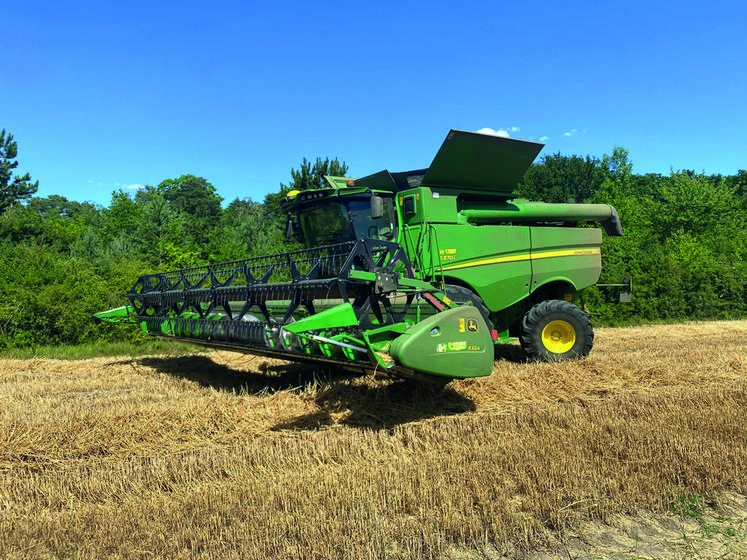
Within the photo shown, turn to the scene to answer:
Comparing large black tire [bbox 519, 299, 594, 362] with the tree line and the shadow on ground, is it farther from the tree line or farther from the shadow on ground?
the tree line

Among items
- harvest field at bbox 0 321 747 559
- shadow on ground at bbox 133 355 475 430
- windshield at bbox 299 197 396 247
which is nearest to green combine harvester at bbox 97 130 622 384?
windshield at bbox 299 197 396 247

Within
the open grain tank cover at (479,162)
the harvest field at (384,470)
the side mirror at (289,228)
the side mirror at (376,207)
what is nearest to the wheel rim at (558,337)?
the harvest field at (384,470)

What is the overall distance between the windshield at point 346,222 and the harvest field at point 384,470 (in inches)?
71.7

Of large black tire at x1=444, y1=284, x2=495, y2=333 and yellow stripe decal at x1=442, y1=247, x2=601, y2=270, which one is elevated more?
yellow stripe decal at x1=442, y1=247, x2=601, y2=270

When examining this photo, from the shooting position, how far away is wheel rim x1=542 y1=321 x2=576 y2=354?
6.51m

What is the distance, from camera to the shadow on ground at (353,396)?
409 centimetres

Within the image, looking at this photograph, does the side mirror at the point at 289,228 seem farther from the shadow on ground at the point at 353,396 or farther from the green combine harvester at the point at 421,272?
the shadow on ground at the point at 353,396

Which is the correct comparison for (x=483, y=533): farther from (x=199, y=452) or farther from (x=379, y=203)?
(x=379, y=203)

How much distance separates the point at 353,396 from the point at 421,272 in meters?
1.96

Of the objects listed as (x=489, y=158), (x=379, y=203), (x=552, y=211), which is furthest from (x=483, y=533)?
(x=552, y=211)

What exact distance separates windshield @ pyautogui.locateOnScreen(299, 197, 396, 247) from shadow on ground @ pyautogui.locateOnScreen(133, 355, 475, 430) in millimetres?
1557

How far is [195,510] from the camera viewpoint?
249 centimetres

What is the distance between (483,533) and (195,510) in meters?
1.35

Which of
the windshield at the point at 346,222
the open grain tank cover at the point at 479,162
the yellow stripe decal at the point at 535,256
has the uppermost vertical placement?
the open grain tank cover at the point at 479,162
